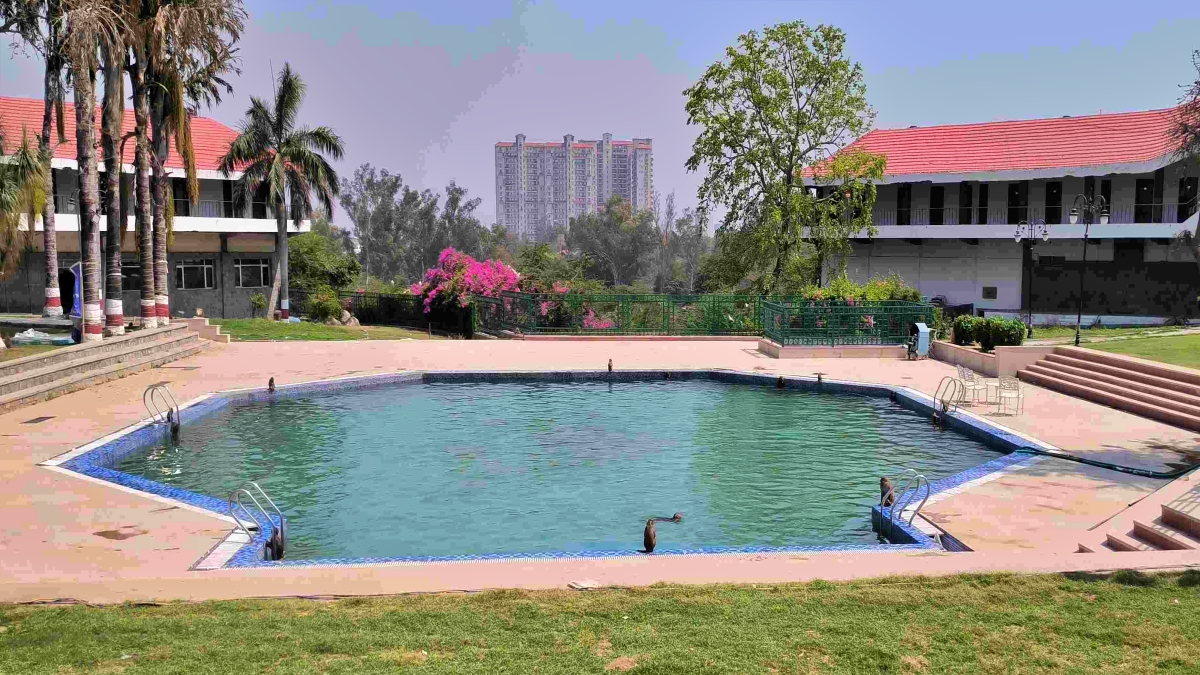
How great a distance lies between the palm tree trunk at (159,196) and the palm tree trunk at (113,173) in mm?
3221

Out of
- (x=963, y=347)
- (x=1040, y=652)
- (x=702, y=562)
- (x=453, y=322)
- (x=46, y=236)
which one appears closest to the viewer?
(x=1040, y=652)

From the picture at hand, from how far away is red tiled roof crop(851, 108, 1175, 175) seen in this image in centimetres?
4044

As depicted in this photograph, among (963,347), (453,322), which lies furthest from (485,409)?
(453,322)

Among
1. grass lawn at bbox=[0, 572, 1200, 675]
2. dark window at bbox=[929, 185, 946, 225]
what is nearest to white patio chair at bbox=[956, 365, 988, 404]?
grass lawn at bbox=[0, 572, 1200, 675]

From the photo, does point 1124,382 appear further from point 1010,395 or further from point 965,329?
point 965,329

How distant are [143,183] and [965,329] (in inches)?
923

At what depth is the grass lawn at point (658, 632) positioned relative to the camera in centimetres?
613

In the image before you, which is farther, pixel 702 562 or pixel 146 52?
pixel 146 52

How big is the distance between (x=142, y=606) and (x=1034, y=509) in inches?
362

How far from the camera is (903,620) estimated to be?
6.85 metres

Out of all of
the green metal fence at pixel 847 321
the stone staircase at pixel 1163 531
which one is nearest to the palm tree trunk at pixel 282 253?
the green metal fence at pixel 847 321

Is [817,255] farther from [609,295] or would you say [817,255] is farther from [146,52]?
[146,52]

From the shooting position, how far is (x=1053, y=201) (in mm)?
41906

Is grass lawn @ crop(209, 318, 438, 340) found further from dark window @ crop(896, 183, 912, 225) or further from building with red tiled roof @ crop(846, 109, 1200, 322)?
dark window @ crop(896, 183, 912, 225)
